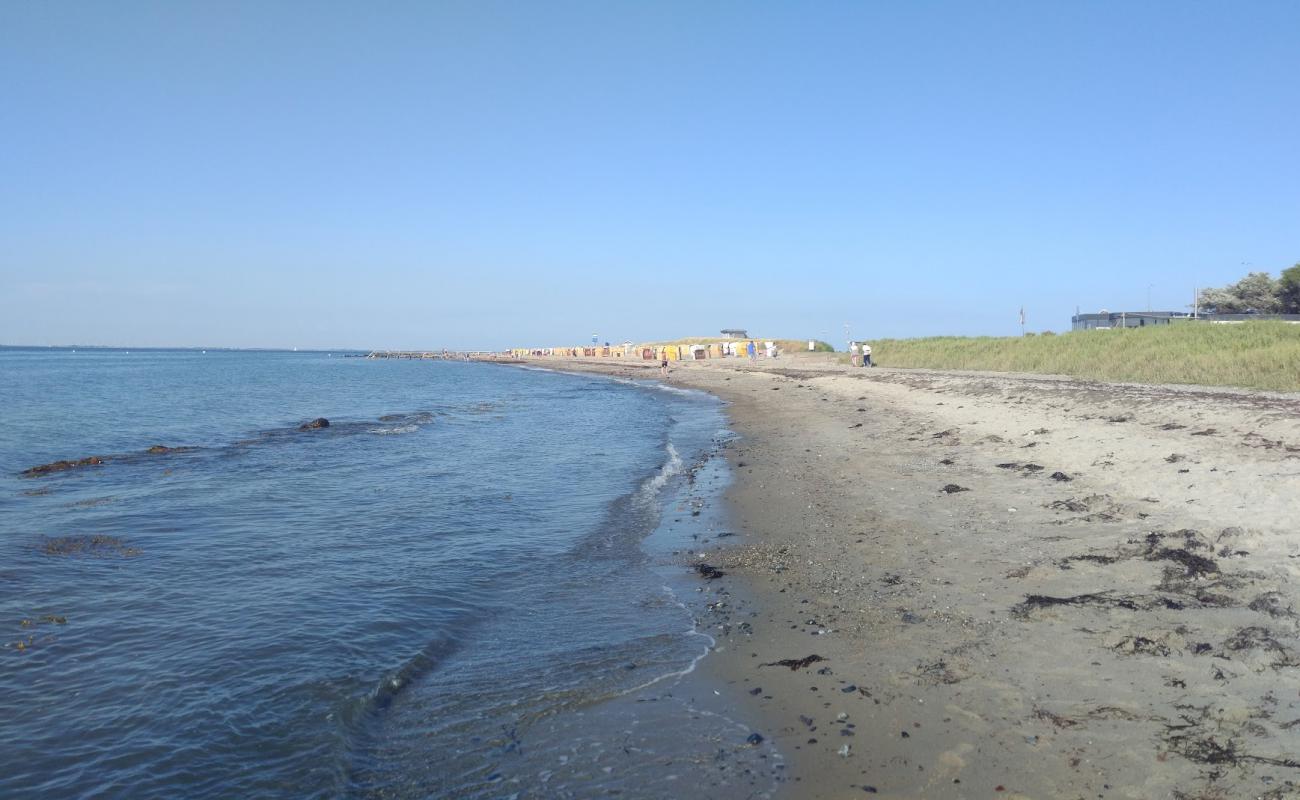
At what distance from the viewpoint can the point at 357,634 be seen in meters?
7.38

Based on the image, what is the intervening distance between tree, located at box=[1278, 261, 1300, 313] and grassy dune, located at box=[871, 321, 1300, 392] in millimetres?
22893

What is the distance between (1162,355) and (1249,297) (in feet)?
120

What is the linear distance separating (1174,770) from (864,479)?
30.5 ft

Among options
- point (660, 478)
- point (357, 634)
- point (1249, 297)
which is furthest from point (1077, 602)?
point (1249, 297)

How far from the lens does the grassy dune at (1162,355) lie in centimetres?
1981

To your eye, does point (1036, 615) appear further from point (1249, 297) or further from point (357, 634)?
point (1249, 297)

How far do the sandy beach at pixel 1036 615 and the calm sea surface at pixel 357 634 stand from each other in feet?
2.36

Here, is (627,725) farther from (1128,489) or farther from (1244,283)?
(1244,283)

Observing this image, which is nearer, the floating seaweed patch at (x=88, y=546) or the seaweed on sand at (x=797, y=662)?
the seaweed on sand at (x=797, y=662)

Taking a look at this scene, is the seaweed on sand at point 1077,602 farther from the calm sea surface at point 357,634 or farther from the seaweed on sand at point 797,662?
the calm sea surface at point 357,634

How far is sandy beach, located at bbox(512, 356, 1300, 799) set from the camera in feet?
14.5

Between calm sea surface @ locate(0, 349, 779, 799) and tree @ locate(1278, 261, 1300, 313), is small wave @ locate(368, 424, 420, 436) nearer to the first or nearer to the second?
calm sea surface @ locate(0, 349, 779, 799)

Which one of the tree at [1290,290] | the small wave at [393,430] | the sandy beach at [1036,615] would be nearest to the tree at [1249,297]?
the tree at [1290,290]

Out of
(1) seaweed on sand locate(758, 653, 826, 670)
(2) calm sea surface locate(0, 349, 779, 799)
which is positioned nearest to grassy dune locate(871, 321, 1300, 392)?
(2) calm sea surface locate(0, 349, 779, 799)
